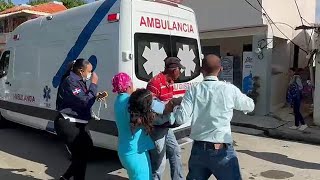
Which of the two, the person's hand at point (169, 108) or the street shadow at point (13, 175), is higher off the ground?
the person's hand at point (169, 108)

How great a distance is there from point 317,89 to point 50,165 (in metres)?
7.18

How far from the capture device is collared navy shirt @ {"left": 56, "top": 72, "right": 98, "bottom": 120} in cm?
432

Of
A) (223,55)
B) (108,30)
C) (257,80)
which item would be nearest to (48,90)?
(108,30)

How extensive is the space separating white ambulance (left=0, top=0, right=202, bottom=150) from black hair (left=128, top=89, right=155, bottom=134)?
80.6 inches

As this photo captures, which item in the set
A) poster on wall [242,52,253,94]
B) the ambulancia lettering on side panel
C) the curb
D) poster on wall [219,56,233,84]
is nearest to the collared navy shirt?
the ambulancia lettering on side panel

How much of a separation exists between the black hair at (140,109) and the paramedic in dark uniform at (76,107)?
48.4 inches

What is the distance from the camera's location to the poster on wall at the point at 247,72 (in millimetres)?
11039

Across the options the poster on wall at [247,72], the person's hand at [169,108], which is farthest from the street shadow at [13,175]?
the poster on wall at [247,72]

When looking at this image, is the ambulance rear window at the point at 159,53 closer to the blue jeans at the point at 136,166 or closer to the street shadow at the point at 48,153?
the street shadow at the point at 48,153

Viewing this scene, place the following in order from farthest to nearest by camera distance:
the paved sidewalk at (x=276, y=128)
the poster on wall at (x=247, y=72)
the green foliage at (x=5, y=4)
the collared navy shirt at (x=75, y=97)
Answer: the green foliage at (x=5, y=4)
the poster on wall at (x=247, y=72)
the paved sidewalk at (x=276, y=128)
the collared navy shirt at (x=75, y=97)

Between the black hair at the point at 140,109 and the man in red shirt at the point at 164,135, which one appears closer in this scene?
the black hair at the point at 140,109

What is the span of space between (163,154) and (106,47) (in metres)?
2.21

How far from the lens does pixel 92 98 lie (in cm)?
438

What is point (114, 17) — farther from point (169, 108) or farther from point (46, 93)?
point (169, 108)
